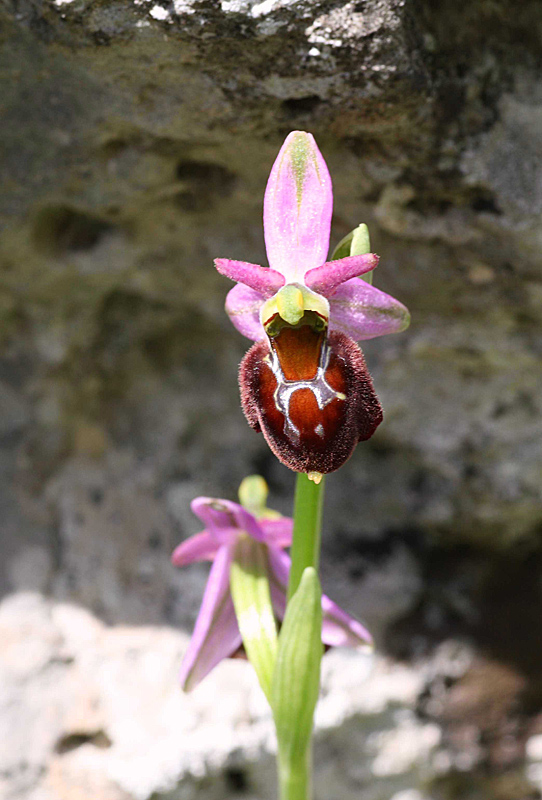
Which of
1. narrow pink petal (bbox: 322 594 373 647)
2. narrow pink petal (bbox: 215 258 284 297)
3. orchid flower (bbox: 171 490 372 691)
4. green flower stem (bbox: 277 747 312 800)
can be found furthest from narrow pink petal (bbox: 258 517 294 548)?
narrow pink petal (bbox: 215 258 284 297)

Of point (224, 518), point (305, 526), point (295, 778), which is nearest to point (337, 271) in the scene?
point (305, 526)

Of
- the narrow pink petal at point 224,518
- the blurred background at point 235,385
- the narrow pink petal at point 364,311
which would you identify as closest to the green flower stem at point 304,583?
the narrow pink petal at point 224,518

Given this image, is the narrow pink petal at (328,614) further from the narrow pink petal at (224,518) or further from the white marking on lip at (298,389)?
the white marking on lip at (298,389)

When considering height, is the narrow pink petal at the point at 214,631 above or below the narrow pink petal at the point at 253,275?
below

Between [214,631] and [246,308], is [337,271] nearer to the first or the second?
[246,308]

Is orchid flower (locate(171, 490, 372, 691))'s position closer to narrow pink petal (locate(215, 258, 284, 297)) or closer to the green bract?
the green bract

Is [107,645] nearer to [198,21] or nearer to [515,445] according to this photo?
[515,445]
